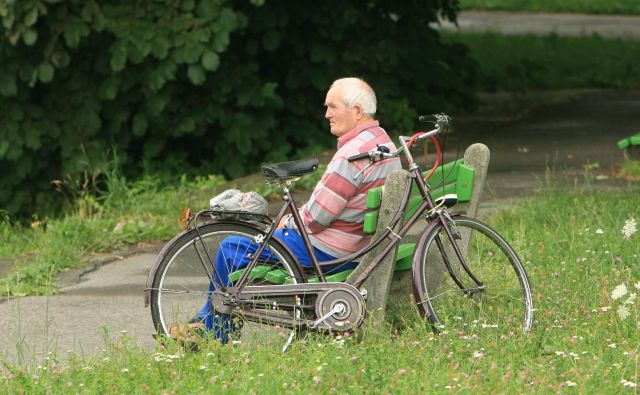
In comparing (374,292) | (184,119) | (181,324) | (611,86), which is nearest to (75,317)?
(181,324)

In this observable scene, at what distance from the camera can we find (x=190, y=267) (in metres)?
5.86

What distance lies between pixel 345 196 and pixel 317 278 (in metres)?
0.40

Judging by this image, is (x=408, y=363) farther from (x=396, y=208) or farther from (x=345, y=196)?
(x=345, y=196)

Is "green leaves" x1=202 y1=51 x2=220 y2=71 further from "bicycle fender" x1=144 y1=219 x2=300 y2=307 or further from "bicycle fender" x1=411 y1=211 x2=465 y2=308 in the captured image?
"bicycle fender" x1=411 y1=211 x2=465 y2=308

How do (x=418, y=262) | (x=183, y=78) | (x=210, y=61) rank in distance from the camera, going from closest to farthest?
(x=418, y=262)
(x=210, y=61)
(x=183, y=78)

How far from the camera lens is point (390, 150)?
19.4ft

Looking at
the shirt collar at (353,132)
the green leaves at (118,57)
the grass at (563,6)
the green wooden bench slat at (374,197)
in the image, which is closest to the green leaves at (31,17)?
the green leaves at (118,57)

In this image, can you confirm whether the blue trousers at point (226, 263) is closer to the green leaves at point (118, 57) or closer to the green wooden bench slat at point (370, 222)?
the green wooden bench slat at point (370, 222)

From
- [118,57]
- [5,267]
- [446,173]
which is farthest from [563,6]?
[446,173]

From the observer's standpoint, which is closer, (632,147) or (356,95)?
(356,95)

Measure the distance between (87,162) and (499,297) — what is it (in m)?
5.56

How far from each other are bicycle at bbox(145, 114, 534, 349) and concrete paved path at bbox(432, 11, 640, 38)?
1529 centimetres

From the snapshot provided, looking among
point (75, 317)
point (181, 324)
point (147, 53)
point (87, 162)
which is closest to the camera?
point (181, 324)

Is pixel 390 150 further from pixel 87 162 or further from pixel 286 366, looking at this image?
pixel 87 162
